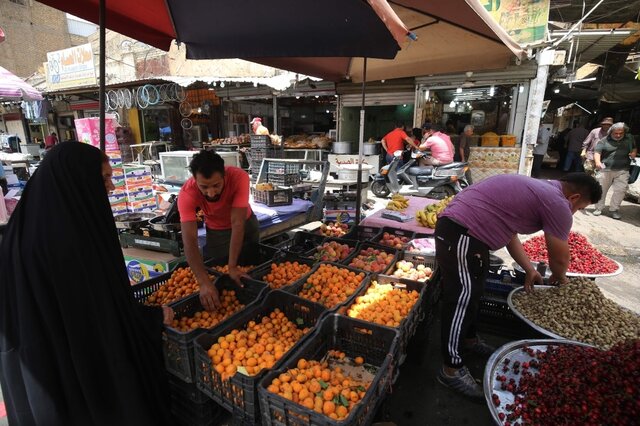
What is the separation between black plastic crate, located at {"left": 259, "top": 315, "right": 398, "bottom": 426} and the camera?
151 centimetres

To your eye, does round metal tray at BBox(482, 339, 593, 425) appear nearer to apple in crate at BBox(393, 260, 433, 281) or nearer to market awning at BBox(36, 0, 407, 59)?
apple in crate at BBox(393, 260, 433, 281)

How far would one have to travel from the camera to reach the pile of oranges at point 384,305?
2334mm

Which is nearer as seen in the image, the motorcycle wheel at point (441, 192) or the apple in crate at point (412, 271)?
the apple in crate at point (412, 271)

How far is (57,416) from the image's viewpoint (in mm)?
1621

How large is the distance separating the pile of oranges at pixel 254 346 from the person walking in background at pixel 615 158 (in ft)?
28.5

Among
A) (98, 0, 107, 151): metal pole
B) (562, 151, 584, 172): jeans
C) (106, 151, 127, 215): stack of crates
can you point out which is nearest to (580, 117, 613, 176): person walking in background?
(562, 151, 584, 172): jeans

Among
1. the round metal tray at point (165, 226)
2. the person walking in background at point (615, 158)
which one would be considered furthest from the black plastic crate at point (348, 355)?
the person walking in background at point (615, 158)

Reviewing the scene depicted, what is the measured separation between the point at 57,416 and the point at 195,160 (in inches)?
67.8

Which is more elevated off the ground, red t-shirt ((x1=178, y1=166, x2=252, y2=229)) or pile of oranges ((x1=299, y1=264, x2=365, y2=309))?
red t-shirt ((x1=178, y1=166, x2=252, y2=229))

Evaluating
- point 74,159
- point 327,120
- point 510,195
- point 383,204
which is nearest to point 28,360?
point 74,159

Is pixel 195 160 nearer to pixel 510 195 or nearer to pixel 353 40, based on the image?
pixel 353 40

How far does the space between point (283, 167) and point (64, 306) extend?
4628 mm

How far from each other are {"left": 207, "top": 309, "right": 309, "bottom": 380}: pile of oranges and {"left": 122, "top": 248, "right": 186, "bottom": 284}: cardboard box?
4.72ft

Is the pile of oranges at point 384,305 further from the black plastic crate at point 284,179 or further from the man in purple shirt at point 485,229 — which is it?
the black plastic crate at point 284,179
